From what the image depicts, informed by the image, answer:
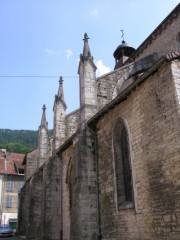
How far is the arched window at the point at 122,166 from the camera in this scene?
8578mm

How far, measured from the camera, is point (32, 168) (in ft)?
80.6

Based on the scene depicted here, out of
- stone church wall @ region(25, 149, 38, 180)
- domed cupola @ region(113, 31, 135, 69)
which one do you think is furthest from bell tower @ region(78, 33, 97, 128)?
stone church wall @ region(25, 149, 38, 180)

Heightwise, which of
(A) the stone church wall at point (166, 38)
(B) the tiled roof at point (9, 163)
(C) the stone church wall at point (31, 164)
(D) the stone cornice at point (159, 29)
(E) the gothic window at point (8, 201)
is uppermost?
(D) the stone cornice at point (159, 29)

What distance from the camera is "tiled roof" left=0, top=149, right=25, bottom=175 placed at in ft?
106

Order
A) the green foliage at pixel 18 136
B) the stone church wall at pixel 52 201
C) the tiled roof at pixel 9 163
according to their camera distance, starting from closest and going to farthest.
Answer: the stone church wall at pixel 52 201
the tiled roof at pixel 9 163
the green foliage at pixel 18 136

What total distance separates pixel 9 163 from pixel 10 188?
3.57 meters

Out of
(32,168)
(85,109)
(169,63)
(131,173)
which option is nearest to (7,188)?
(32,168)

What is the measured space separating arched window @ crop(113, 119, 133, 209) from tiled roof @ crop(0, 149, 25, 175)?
25.3 m

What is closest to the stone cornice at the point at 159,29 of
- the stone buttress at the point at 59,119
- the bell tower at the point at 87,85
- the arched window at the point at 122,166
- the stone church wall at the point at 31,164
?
the bell tower at the point at 87,85

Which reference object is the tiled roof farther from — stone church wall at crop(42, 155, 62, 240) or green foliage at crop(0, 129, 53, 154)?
green foliage at crop(0, 129, 53, 154)

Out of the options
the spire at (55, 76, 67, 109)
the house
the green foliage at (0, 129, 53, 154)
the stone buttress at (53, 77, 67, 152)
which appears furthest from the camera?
the green foliage at (0, 129, 53, 154)

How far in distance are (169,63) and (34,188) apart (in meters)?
12.9

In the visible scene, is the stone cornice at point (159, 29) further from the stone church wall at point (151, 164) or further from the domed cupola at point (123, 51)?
the domed cupola at point (123, 51)

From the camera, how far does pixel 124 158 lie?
355 inches
